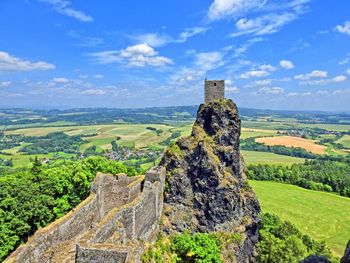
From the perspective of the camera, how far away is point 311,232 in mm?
70750

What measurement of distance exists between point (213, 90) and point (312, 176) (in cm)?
8328

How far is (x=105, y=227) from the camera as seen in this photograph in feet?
73.0

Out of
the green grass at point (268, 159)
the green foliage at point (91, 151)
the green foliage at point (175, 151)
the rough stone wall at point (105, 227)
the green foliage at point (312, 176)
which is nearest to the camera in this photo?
the rough stone wall at point (105, 227)

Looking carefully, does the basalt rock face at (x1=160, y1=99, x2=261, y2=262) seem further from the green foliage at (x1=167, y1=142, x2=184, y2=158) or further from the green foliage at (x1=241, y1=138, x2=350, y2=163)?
Answer: the green foliage at (x1=241, y1=138, x2=350, y2=163)

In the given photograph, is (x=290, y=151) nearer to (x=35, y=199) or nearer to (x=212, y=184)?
(x=212, y=184)

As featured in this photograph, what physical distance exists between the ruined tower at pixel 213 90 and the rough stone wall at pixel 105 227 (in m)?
13.0

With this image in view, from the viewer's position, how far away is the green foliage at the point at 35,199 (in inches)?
1316

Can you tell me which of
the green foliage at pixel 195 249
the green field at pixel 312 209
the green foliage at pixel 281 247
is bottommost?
the green field at pixel 312 209

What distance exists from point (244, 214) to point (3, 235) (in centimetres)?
2739

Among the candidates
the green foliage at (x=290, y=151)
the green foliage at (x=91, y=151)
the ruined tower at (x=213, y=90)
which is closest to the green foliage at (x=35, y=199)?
the ruined tower at (x=213, y=90)

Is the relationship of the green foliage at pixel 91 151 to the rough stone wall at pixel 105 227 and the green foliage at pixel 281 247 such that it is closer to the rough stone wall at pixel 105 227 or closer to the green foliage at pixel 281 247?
the green foliage at pixel 281 247

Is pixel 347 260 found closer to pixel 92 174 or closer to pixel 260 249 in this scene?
pixel 260 249

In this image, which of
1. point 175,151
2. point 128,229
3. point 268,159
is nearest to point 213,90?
point 175,151

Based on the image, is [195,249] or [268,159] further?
[268,159]
